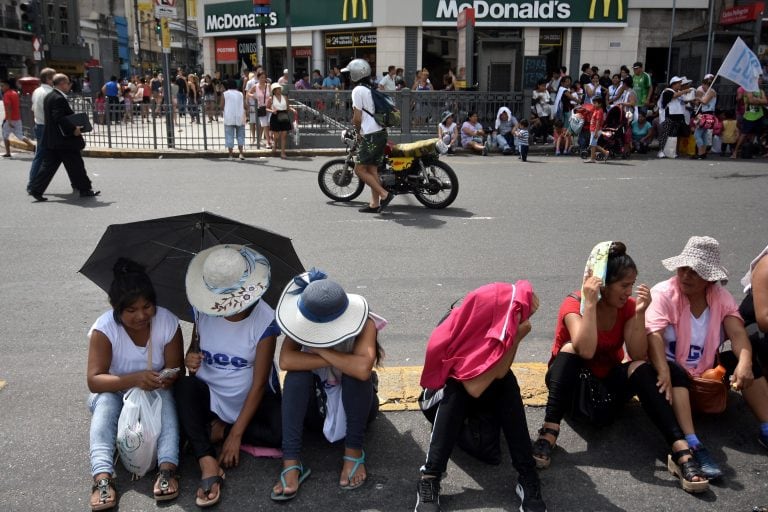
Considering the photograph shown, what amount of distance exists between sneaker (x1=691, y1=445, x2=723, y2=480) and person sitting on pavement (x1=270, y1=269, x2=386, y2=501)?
60.7 inches

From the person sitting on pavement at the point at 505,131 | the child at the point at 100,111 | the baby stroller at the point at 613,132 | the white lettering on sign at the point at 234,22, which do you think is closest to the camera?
the baby stroller at the point at 613,132

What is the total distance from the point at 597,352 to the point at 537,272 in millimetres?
2926

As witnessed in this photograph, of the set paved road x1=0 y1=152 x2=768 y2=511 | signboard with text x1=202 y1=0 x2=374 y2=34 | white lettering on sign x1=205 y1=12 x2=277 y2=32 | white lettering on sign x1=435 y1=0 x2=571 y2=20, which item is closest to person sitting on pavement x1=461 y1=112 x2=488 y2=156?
paved road x1=0 y1=152 x2=768 y2=511

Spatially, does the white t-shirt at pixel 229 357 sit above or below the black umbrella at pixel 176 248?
below

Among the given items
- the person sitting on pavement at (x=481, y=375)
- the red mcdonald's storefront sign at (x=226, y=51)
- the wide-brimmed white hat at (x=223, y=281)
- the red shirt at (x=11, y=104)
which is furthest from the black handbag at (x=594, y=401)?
the red mcdonald's storefront sign at (x=226, y=51)

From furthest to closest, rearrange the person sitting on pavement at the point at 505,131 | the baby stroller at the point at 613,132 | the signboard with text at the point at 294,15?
the signboard with text at the point at 294,15, the person sitting on pavement at the point at 505,131, the baby stroller at the point at 613,132

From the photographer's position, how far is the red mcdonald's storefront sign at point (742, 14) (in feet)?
62.0

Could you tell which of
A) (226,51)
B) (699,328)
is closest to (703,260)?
(699,328)

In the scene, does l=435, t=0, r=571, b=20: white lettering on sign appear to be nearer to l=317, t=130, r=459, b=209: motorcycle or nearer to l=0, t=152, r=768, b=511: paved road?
l=0, t=152, r=768, b=511: paved road

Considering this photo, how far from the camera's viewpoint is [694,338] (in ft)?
12.2

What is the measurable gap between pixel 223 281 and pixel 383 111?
590 cm

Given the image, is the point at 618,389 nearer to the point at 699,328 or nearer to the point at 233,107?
the point at 699,328

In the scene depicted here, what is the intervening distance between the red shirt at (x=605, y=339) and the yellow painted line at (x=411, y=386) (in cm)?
42

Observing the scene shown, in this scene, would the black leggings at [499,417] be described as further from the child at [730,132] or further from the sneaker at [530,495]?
the child at [730,132]
